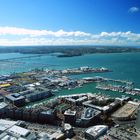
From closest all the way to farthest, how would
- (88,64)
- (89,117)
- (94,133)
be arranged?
(94,133) → (89,117) → (88,64)

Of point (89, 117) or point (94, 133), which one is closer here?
point (94, 133)

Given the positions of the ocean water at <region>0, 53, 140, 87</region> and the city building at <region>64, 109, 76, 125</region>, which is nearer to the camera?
the city building at <region>64, 109, 76, 125</region>

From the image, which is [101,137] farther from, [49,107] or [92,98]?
[92,98]

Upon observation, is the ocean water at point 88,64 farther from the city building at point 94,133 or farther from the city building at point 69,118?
the city building at point 94,133

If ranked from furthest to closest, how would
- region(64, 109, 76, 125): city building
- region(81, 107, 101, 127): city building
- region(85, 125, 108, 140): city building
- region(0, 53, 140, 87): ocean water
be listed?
1. region(0, 53, 140, 87): ocean water
2. region(64, 109, 76, 125): city building
3. region(81, 107, 101, 127): city building
4. region(85, 125, 108, 140): city building

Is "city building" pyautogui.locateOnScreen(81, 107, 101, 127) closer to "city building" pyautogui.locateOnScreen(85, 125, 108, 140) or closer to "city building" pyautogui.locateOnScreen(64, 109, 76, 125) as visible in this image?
"city building" pyautogui.locateOnScreen(64, 109, 76, 125)

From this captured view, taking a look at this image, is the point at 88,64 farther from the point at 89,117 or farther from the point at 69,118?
the point at 69,118

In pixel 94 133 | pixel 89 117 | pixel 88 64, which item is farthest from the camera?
pixel 88 64

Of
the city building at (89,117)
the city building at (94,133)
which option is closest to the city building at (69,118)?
the city building at (89,117)

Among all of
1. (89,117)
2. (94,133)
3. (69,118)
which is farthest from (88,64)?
(94,133)

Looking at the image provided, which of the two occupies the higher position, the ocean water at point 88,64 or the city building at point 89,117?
the city building at point 89,117

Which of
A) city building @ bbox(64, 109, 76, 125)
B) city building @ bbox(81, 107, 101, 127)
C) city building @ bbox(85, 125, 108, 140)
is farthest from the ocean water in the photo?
city building @ bbox(85, 125, 108, 140)

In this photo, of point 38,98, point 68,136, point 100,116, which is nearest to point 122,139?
point 68,136
